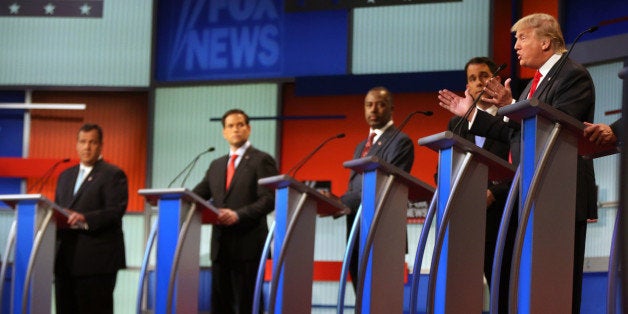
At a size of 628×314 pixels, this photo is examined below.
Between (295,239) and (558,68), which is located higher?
(558,68)

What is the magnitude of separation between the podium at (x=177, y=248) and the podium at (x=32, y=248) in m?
0.66

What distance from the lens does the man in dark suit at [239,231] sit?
5.10 metres

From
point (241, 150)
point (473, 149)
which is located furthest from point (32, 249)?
point (473, 149)

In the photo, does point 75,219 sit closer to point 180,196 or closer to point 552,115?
point 180,196

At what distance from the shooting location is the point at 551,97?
3027mm

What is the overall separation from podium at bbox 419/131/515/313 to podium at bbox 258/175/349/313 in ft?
3.12

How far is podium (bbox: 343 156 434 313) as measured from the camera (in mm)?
3438

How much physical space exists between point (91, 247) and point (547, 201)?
3283 millimetres

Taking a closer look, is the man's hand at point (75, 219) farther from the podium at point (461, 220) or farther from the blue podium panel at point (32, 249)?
the podium at point (461, 220)

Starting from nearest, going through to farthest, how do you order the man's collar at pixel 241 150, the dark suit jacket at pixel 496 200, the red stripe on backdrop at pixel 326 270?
the dark suit jacket at pixel 496 200 < the man's collar at pixel 241 150 < the red stripe on backdrop at pixel 326 270

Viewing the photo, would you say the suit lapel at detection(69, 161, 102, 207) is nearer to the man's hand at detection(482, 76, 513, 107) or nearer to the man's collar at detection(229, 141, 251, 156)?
the man's collar at detection(229, 141, 251, 156)

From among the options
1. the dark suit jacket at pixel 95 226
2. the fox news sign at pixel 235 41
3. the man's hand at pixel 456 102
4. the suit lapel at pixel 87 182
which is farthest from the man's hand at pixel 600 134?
the fox news sign at pixel 235 41

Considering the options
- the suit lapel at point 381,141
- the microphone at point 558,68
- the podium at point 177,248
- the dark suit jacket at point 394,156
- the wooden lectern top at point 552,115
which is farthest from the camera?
the suit lapel at point 381,141

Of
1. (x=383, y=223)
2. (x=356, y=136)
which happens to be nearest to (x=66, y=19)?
(x=356, y=136)
